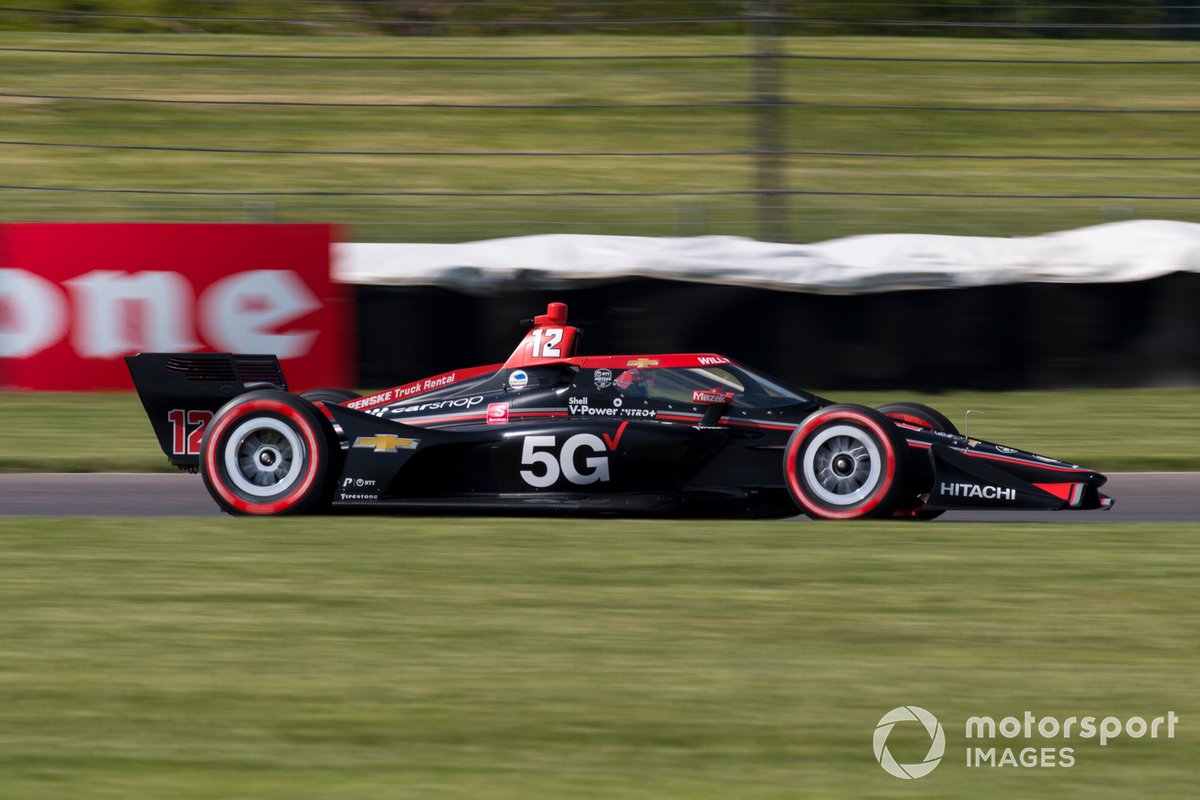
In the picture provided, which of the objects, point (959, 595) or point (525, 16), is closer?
point (959, 595)

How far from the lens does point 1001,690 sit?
5164mm

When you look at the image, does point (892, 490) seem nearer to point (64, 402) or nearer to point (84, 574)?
point (84, 574)

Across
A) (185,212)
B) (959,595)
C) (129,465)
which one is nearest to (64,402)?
(129,465)

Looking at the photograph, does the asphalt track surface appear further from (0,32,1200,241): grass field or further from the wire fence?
(0,32,1200,241): grass field

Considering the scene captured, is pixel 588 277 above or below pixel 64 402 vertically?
above

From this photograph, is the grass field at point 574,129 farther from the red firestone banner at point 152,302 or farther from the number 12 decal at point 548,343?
the number 12 decal at point 548,343

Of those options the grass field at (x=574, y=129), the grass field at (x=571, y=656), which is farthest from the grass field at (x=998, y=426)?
the grass field at (x=574, y=129)

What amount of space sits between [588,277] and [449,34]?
6647 millimetres

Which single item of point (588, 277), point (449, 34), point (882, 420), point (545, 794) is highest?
point (449, 34)

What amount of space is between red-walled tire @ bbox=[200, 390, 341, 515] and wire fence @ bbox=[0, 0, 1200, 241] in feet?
23.6

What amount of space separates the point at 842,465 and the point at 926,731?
3.32 m

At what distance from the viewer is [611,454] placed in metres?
8.13

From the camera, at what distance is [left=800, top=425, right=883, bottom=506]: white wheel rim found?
26.0 ft

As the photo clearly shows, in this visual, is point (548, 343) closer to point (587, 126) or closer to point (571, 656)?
point (571, 656)
